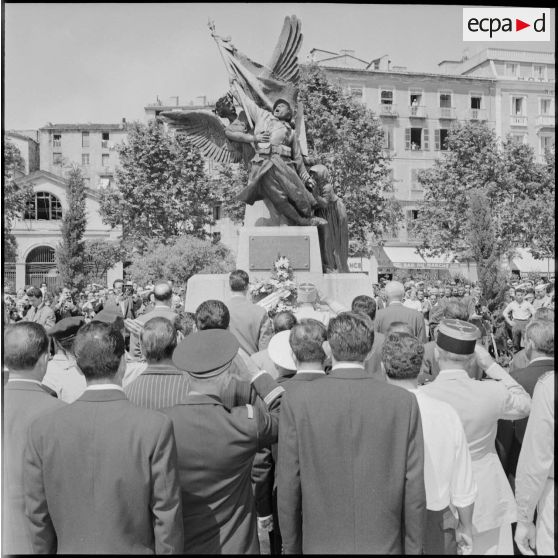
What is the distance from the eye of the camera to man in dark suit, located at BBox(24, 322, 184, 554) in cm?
270

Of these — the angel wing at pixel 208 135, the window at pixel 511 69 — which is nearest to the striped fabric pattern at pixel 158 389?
the angel wing at pixel 208 135

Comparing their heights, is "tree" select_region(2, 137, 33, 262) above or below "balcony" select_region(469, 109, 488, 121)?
below

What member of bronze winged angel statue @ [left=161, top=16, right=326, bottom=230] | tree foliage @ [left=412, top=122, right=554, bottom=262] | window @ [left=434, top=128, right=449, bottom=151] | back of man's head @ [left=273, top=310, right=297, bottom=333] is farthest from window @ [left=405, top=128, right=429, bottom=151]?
back of man's head @ [left=273, top=310, right=297, bottom=333]

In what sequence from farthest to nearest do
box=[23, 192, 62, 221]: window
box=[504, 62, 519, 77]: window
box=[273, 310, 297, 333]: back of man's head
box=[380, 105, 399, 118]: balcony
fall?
box=[23, 192, 62, 221]: window → box=[380, 105, 399, 118]: balcony → box=[504, 62, 519, 77]: window → box=[273, 310, 297, 333]: back of man's head

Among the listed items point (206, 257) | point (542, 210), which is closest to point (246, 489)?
point (206, 257)

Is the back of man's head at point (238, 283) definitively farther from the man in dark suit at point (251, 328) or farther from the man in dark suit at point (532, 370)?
the man in dark suit at point (532, 370)

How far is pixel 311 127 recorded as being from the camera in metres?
31.8

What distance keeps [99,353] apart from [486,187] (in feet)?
118

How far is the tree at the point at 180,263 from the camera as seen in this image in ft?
103

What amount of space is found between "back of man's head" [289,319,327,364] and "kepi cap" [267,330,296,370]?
47cm

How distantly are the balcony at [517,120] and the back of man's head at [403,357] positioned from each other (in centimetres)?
4614

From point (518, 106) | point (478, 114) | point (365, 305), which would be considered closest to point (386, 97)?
point (478, 114)

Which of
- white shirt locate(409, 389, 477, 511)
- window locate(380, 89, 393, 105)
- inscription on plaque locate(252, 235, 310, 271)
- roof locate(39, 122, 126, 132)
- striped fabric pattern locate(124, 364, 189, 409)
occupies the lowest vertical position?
white shirt locate(409, 389, 477, 511)

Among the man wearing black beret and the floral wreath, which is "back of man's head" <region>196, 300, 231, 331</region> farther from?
the floral wreath
